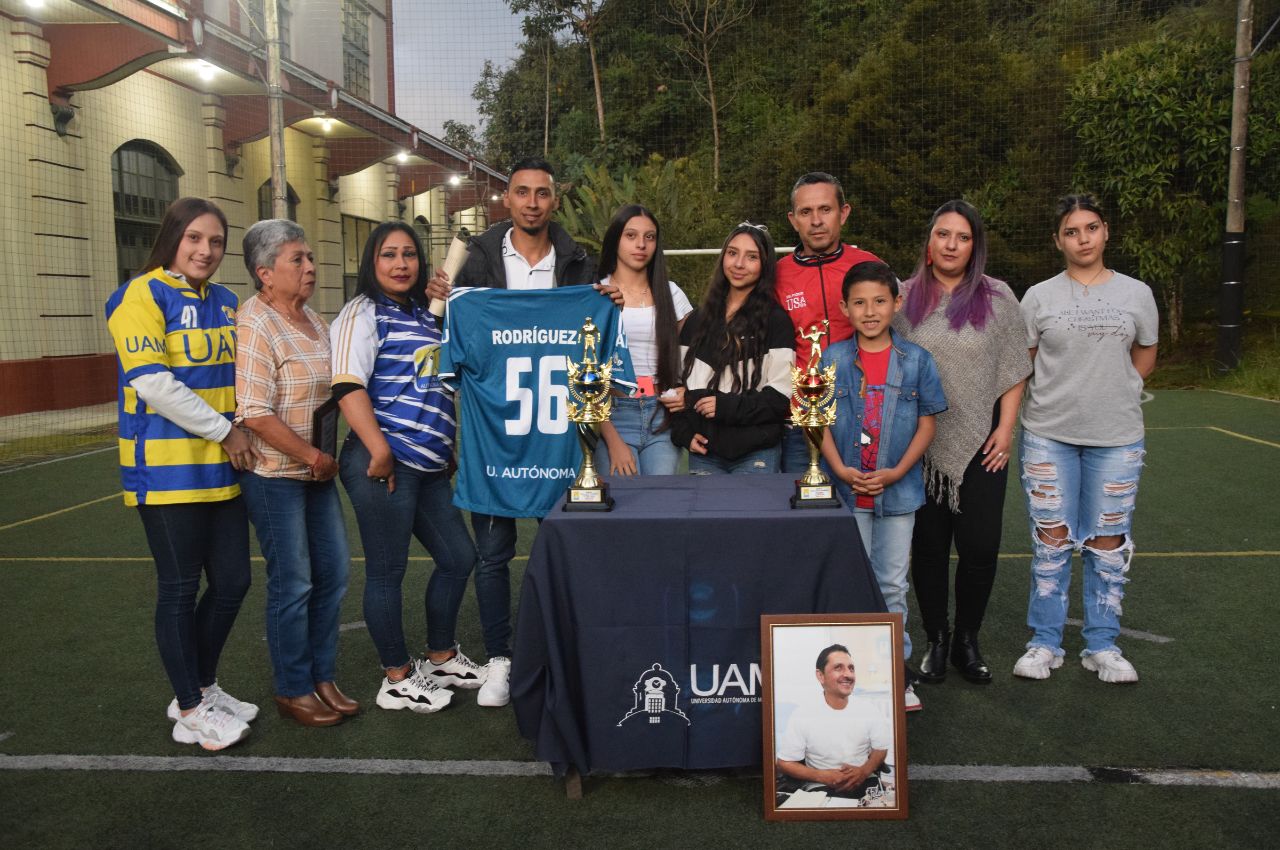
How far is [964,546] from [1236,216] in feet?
40.6

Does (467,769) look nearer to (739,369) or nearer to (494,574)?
(494,574)

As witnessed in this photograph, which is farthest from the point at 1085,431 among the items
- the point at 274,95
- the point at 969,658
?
the point at 274,95

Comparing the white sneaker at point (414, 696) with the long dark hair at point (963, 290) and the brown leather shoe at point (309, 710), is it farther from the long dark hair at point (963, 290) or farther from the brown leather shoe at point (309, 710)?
the long dark hair at point (963, 290)

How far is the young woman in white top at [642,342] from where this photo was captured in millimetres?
3240

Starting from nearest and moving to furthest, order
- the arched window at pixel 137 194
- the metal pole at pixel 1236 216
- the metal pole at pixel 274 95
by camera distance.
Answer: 1. the metal pole at pixel 274 95
2. the arched window at pixel 137 194
3. the metal pole at pixel 1236 216

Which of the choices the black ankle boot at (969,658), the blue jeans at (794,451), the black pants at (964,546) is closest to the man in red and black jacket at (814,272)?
the blue jeans at (794,451)

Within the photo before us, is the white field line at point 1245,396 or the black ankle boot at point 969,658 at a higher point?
the white field line at point 1245,396

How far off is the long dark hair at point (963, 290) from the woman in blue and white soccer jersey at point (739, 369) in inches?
18.0

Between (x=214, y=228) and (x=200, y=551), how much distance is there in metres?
0.94

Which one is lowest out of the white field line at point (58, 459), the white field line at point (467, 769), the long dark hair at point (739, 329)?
the white field line at point (467, 769)

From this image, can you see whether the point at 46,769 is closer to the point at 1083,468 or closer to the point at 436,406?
the point at 436,406

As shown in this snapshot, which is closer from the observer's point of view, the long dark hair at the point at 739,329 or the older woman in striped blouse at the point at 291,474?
the older woman in striped blouse at the point at 291,474

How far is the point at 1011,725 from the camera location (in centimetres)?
310

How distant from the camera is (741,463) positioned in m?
3.29
